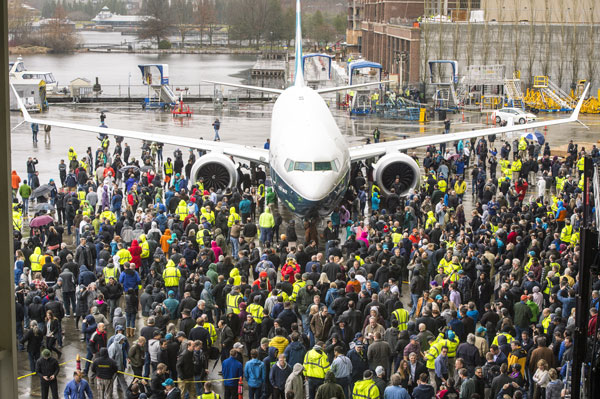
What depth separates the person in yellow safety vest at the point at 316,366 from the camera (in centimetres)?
1349

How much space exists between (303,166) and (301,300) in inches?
283

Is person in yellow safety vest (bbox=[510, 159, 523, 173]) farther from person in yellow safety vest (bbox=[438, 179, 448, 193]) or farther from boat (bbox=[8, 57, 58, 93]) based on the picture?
boat (bbox=[8, 57, 58, 93])

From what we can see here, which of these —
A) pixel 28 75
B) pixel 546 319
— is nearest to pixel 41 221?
pixel 546 319

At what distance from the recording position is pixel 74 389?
12773 mm

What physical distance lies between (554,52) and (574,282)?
53028 millimetres

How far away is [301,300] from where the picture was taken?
16.7m

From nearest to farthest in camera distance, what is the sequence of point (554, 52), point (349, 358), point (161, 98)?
point (349, 358), point (161, 98), point (554, 52)

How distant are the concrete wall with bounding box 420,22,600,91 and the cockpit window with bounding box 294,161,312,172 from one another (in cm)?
4598

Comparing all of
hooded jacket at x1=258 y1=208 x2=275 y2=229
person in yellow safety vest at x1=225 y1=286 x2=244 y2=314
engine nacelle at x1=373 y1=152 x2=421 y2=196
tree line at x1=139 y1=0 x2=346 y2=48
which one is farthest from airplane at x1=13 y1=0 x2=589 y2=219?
tree line at x1=139 y1=0 x2=346 y2=48

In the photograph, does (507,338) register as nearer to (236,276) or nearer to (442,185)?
(236,276)

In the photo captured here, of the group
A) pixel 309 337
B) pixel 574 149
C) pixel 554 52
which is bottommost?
pixel 309 337

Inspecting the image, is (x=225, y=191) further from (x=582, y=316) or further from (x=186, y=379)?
(x=582, y=316)

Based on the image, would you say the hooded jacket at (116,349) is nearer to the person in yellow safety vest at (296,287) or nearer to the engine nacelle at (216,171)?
the person in yellow safety vest at (296,287)

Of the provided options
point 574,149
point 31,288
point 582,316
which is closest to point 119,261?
point 31,288
